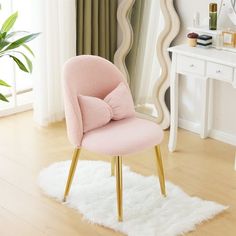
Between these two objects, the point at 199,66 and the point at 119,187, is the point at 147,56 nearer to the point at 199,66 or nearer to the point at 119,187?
the point at 199,66

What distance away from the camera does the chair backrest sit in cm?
338

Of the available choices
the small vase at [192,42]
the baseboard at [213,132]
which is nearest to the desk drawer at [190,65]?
the small vase at [192,42]

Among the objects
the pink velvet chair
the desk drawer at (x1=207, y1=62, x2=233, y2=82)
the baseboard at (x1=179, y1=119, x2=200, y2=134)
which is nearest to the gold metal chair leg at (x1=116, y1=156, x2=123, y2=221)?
the pink velvet chair

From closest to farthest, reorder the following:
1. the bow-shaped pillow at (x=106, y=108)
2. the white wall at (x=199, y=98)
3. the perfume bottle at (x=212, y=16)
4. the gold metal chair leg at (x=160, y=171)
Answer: the bow-shaped pillow at (x=106, y=108)
the gold metal chair leg at (x=160, y=171)
the perfume bottle at (x=212, y=16)
the white wall at (x=199, y=98)

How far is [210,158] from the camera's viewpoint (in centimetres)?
423

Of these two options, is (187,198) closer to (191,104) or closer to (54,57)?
(191,104)

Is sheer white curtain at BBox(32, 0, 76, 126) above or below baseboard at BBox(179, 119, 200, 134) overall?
above

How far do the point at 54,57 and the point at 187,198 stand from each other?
1683 mm

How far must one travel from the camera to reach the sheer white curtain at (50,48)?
4.55 m

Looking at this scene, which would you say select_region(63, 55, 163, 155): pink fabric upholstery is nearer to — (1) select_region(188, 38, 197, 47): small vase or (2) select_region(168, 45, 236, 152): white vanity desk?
(2) select_region(168, 45, 236, 152): white vanity desk

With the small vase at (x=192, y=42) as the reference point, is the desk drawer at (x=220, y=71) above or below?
below

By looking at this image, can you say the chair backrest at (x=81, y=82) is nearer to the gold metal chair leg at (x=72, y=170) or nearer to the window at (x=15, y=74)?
the gold metal chair leg at (x=72, y=170)

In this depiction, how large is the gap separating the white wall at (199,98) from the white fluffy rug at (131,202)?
0.86 metres

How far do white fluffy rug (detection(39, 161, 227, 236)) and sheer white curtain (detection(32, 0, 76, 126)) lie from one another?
859mm
